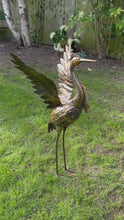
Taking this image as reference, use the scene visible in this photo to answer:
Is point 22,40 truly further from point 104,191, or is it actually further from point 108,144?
point 104,191

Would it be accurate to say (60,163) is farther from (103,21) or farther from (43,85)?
(103,21)

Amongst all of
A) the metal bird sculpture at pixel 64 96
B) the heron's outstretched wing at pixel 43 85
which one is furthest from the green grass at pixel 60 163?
the heron's outstretched wing at pixel 43 85

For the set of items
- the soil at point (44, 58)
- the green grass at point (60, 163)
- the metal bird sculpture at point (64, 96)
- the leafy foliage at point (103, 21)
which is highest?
the leafy foliage at point (103, 21)

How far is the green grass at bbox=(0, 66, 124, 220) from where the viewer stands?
223 centimetres

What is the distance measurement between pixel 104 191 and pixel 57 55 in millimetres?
5531

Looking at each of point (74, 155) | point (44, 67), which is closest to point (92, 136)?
point (74, 155)

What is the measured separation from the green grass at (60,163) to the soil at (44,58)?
6.46 ft

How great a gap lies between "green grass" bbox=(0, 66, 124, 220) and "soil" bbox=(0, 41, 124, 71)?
6.46 ft

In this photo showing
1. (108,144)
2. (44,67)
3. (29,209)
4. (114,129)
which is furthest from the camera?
(44,67)

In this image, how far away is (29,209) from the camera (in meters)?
2.20

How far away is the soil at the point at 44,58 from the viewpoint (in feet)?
20.0

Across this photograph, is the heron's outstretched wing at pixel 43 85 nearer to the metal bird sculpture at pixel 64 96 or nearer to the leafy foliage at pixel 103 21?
the metal bird sculpture at pixel 64 96

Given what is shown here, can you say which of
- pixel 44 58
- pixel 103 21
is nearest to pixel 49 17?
pixel 44 58

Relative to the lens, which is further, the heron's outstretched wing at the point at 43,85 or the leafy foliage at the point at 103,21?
the leafy foliage at the point at 103,21
